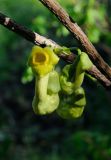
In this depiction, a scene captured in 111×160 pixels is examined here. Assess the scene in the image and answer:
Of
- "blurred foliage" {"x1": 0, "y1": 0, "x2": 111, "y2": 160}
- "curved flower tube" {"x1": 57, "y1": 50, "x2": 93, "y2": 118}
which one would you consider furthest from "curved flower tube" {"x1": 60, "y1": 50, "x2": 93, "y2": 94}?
"blurred foliage" {"x1": 0, "y1": 0, "x2": 111, "y2": 160}

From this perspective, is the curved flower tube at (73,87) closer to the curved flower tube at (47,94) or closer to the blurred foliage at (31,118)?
the curved flower tube at (47,94)

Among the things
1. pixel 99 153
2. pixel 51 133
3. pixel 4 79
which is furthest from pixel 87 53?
pixel 4 79

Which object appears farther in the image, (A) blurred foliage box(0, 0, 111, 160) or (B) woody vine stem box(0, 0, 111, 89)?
(A) blurred foliage box(0, 0, 111, 160)

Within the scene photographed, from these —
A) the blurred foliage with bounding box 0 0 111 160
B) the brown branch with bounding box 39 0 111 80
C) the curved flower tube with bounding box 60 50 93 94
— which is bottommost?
the blurred foliage with bounding box 0 0 111 160

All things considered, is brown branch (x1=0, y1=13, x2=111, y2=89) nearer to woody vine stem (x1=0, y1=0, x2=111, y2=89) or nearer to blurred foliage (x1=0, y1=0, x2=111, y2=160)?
woody vine stem (x1=0, y1=0, x2=111, y2=89)

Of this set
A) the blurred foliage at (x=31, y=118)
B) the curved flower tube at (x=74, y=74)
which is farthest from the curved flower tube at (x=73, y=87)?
the blurred foliage at (x=31, y=118)

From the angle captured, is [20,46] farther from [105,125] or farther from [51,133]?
[105,125]

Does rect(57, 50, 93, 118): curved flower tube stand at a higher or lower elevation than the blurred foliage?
higher
